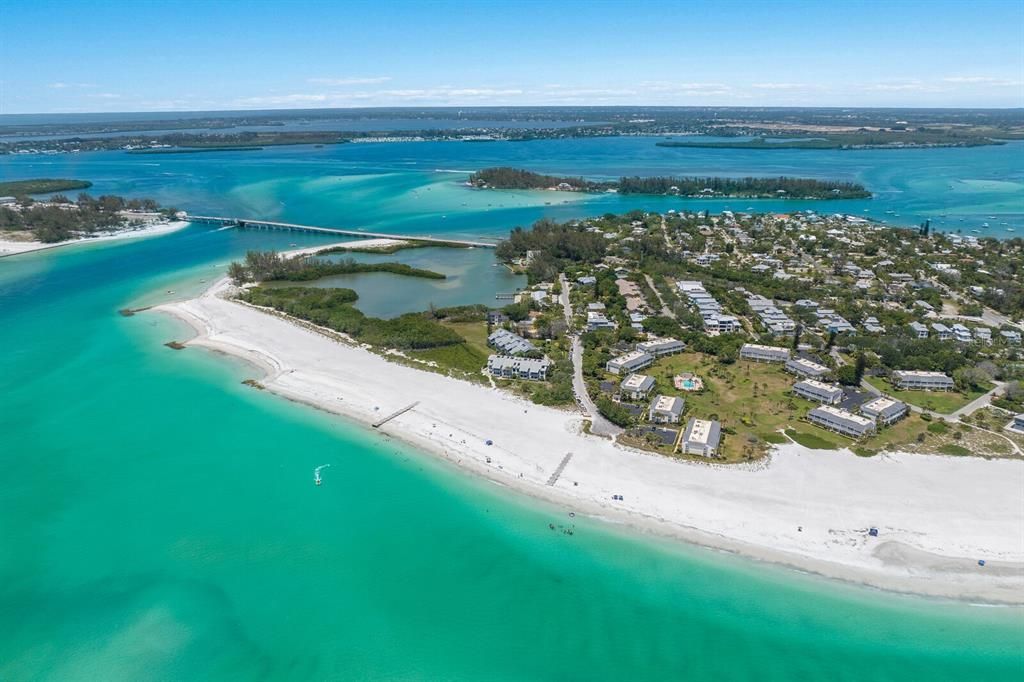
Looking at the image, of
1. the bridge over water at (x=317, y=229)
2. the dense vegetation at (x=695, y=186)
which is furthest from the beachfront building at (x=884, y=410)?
the dense vegetation at (x=695, y=186)

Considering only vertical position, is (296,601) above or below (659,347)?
below

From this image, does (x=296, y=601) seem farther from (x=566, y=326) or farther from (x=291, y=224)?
(x=291, y=224)

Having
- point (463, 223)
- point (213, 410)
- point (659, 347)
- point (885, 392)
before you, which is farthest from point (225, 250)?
point (885, 392)

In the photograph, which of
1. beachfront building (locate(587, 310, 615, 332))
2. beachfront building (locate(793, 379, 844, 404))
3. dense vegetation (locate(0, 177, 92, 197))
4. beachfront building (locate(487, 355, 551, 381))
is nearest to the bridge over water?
beachfront building (locate(587, 310, 615, 332))

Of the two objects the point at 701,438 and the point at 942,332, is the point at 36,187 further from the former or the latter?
the point at 942,332

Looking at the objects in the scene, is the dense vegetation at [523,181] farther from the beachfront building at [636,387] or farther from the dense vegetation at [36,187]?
the beachfront building at [636,387]

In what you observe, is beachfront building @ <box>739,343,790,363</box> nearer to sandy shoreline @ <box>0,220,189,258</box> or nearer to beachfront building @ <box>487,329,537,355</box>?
beachfront building @ <box>487,329,537,355</box>
